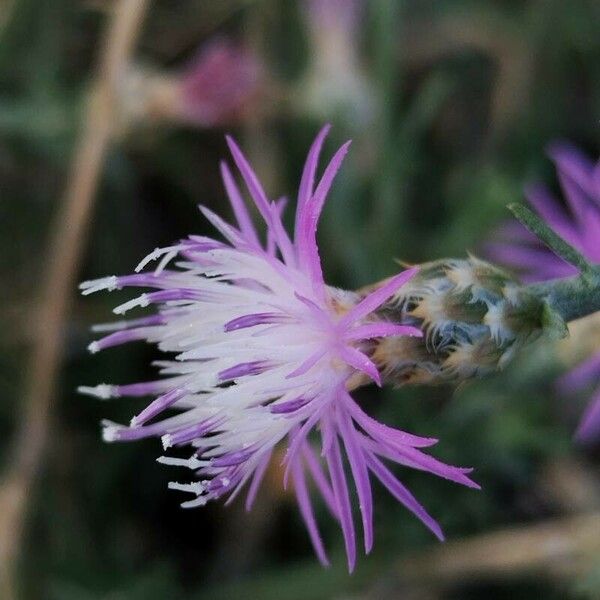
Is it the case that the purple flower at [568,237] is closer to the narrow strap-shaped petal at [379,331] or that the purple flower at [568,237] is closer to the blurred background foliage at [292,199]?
the blurred background foliage at [292,199]

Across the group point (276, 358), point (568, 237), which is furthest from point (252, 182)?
point (568, 237)

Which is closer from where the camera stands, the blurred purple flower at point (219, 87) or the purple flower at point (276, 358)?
the purple flower at point (276, 358)

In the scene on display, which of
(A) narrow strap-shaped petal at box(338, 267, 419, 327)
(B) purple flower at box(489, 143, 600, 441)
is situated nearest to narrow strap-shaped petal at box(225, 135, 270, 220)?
(A) narrow strap-shaped petal at box(338, 267, 419, 327)

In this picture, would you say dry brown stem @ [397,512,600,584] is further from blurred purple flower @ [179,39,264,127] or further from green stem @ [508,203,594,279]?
blurred purple flower @ [179,39,264,127]

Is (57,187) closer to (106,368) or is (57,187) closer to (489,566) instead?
(106,368)

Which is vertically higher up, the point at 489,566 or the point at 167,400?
the point at 167,400

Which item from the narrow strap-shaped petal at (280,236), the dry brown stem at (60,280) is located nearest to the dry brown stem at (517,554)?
the dry brown stem at (60,280)

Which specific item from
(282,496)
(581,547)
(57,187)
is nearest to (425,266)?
(581,547)

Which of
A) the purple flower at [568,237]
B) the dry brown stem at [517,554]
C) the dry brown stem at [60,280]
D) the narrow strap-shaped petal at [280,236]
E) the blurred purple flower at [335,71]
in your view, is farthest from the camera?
the blurred purple flower at [335,71]
